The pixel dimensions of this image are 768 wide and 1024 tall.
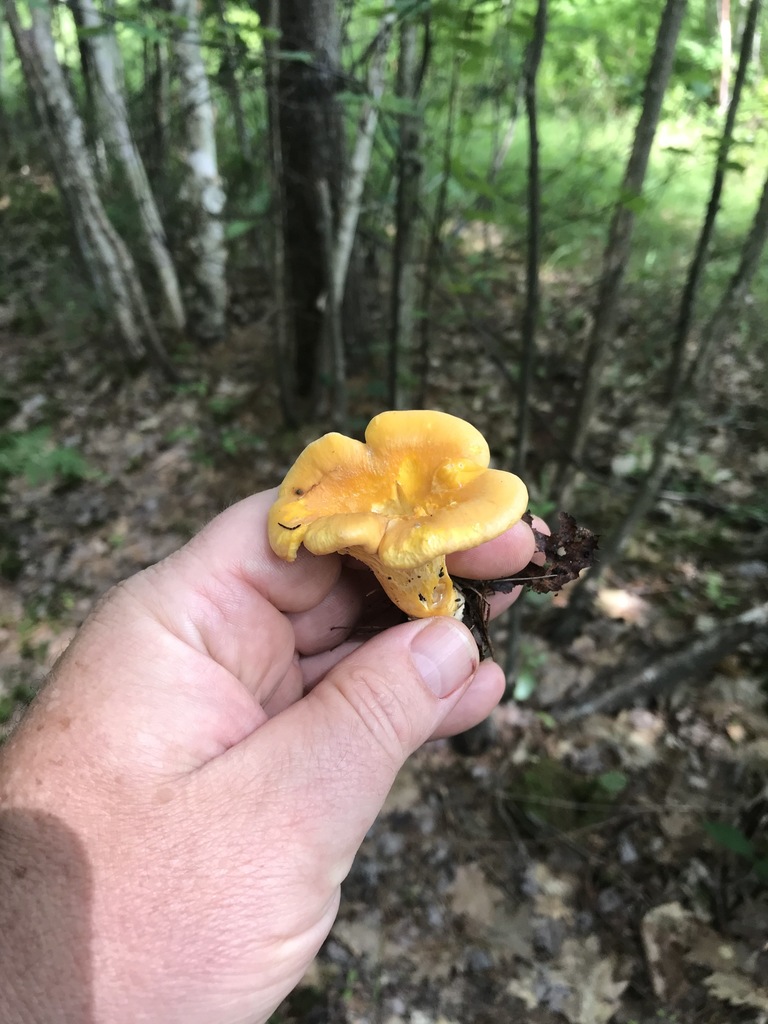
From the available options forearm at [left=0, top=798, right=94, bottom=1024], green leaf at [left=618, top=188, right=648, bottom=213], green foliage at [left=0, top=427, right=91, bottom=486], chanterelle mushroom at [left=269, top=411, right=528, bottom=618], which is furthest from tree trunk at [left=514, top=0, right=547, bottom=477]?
green foliage at [left=0, top=427, right=91, bottom=486]

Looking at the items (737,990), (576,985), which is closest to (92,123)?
(576,985)

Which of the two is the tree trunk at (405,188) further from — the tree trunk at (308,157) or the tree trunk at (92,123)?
the tree trunk at (92,123)

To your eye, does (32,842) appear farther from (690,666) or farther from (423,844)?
Result: (690,666)

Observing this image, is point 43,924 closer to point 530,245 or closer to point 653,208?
point 530,245

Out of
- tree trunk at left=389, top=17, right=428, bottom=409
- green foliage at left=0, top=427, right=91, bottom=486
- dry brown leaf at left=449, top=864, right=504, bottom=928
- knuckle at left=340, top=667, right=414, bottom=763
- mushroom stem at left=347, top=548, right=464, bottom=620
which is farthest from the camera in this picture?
green foliage at left=0, top=427, right=91, bottom=486

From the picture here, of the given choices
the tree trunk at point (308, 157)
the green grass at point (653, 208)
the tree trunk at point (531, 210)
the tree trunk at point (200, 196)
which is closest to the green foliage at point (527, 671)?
the tree trunk at point (531, 210)

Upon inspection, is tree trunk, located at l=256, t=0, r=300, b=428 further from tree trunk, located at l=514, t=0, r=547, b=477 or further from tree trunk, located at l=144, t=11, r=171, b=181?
tree trunk, located at l=144, t=11, r=171, b=181
